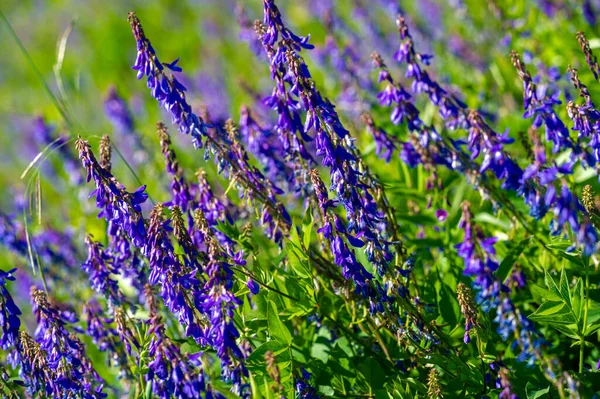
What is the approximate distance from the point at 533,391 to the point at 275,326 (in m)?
1.28

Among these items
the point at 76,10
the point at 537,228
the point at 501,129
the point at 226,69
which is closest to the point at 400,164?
the point at 537,228

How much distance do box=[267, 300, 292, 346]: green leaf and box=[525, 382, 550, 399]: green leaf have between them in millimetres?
1172

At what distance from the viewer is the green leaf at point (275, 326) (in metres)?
3.28

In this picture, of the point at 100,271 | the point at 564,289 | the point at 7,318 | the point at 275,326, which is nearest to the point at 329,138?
the point at 275,326

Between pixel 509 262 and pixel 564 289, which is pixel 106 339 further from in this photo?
pixel 564 289

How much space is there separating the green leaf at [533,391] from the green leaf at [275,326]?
46.1 inches

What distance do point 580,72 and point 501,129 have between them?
2.80 feet

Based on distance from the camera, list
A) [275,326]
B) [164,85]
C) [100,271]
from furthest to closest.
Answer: [100,271] → [164,85] → [275,326]

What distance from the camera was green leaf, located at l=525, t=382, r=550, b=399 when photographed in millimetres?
3107

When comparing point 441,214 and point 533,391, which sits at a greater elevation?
point 441,214

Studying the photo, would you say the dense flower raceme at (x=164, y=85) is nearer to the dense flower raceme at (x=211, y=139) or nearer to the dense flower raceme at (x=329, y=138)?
the dense flower raceme at (x=211, y=139)

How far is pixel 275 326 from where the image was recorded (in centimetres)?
329

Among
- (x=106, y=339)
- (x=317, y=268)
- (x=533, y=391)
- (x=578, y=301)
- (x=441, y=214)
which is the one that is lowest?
(x=533, y=391)

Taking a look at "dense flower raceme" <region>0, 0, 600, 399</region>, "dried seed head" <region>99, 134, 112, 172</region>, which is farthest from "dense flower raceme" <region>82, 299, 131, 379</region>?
"dried seed head" <region>99, 134, 112, 172</region>
